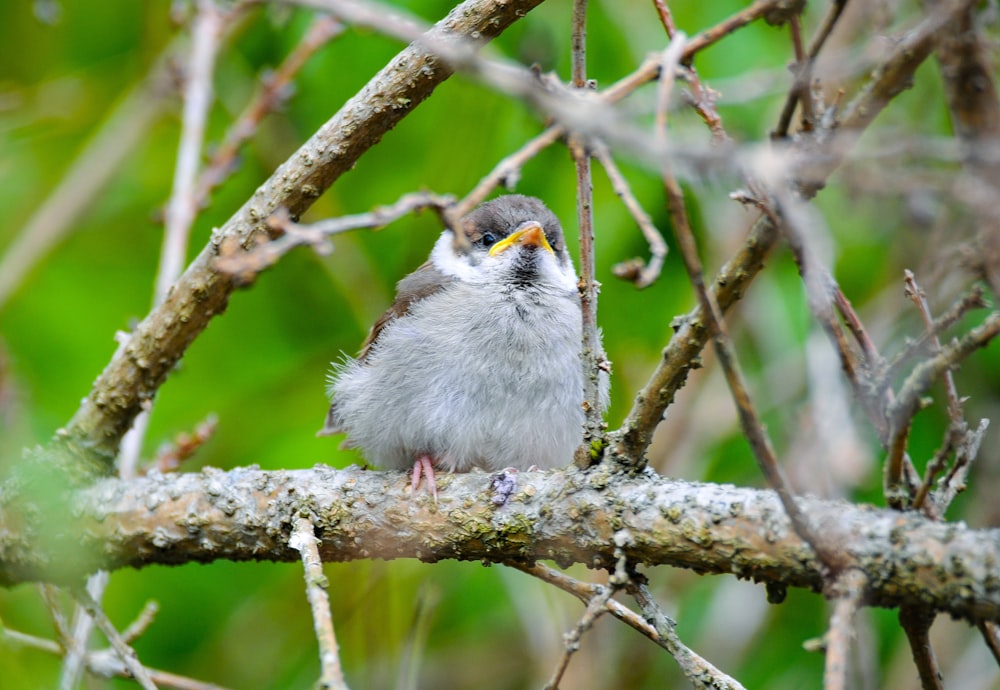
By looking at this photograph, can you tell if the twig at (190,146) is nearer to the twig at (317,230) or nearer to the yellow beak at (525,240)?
the yellow beak at (525,240)

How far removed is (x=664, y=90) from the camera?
177 centimetres

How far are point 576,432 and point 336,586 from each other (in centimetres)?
167

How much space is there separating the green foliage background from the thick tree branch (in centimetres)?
153

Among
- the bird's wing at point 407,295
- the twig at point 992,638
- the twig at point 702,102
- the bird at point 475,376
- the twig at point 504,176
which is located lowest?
the twig at point 992,638

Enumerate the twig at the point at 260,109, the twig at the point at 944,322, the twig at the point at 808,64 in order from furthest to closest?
the twig at the point at 260,109 < the twig at the point at 944,322 < the twig at the point at 808,64

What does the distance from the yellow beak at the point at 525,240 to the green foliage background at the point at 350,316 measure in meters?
1.15

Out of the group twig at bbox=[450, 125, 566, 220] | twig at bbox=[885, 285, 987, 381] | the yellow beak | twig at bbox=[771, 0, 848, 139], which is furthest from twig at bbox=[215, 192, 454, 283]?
the yellow beak

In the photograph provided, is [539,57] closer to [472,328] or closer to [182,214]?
[472,328]

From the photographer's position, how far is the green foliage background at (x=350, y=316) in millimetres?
5355

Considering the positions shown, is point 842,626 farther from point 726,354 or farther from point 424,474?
point 424,474

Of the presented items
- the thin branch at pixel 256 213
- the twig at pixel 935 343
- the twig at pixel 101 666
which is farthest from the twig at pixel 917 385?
the twig at pixel 101 666

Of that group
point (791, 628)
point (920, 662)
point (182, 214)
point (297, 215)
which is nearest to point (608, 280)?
point (791, 628)

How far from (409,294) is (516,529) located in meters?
1.60

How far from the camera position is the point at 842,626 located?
1808 millimetres
